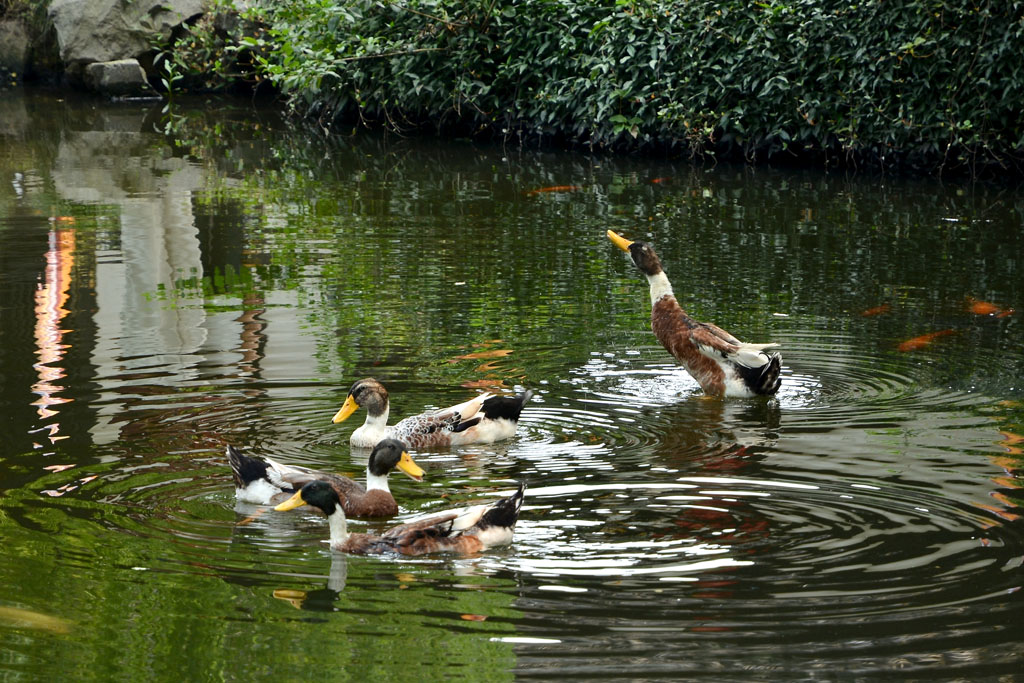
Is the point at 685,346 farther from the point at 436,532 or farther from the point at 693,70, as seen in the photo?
the point at 693,70

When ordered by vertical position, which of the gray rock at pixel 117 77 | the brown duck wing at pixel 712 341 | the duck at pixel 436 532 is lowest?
the duck at pixel 436 532

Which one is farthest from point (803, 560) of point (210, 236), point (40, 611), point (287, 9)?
point (287, 9)

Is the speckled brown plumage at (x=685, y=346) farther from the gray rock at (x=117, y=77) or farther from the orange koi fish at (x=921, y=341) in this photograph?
the gray rock at (x=117, y=77)

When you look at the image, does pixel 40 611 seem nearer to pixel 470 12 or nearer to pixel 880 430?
pixel 880 430

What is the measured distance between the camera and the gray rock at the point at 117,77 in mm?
29031

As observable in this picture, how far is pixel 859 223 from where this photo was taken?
13820 millimetres

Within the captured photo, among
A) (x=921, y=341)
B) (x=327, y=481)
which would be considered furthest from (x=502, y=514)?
(x=921, y=341)

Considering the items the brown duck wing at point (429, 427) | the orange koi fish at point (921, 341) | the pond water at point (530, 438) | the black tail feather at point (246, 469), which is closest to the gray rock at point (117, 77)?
the pond water at point (530, 438)

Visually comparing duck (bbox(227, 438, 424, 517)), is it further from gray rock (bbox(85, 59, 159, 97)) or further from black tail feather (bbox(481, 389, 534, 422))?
gray rock (bbox(85, 59, 159, 97))

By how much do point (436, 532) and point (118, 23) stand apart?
84.5 feet

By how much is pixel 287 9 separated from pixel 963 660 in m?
18.3

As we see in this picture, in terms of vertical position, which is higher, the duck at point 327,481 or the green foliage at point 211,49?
the green foliage at point 211,49

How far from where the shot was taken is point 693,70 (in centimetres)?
1819

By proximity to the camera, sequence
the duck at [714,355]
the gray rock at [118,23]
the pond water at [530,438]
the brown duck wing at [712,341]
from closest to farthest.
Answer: the pond water at [530,438]
the duck at [714,355]
the brown duck wing at [712,341]
the gray rock at [118,23]
